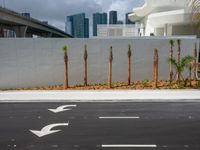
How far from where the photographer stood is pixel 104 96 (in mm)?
16750

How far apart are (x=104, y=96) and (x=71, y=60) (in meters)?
4.32

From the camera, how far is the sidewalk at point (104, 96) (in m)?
15.9

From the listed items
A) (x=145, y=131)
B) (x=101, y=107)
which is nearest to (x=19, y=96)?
(x=101, y=107)

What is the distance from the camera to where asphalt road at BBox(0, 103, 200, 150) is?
8992 millimetres

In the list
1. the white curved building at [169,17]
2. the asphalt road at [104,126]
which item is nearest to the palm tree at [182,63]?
the asphalt road at [104,126]

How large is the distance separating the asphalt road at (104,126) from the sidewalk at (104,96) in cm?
77

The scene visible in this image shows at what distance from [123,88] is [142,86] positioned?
1081 mm

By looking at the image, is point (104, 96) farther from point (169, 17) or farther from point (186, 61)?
point (169, 17)

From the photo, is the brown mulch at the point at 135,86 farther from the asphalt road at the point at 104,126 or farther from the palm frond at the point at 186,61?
the asphalt road at the point at 104,126

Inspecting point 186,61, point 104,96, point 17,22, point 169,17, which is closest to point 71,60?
point 104,96

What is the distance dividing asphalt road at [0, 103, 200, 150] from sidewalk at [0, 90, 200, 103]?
766mm

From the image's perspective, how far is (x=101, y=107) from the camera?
14438 mm

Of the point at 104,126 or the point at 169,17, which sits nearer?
the point at 104,126

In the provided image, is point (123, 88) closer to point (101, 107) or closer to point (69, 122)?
point (101, 107)
